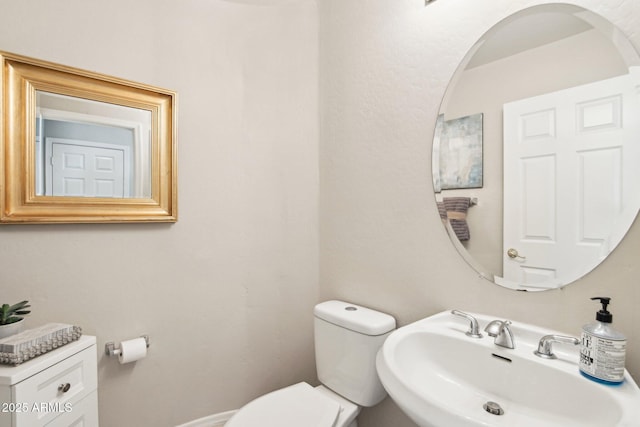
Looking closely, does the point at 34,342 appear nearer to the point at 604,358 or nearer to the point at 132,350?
the point at 132,350

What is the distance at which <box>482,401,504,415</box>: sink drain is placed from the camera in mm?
854

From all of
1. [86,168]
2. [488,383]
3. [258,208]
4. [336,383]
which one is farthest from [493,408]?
[86,168]

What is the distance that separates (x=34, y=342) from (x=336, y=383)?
1.09 meters

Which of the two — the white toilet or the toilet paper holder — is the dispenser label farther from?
the toilet paper holder

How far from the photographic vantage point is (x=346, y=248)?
63.0 inches

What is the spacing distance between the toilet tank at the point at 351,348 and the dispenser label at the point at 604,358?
0.65m

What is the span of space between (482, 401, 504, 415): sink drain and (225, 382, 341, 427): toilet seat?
0.52 m

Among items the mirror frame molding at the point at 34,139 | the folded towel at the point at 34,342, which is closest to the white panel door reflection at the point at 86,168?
the mirror frame molding at the point at 34,139

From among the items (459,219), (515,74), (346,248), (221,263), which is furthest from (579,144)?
(221,263)

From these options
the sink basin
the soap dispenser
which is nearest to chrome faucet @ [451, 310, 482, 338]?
the sink basin

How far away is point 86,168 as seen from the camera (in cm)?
126

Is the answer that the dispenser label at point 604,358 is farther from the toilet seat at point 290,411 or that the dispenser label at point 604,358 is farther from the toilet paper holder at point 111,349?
the toilet paper holder at point 111,349

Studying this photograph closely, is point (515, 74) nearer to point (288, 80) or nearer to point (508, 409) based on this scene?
point (508, 409)

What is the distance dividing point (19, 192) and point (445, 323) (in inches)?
63.5
